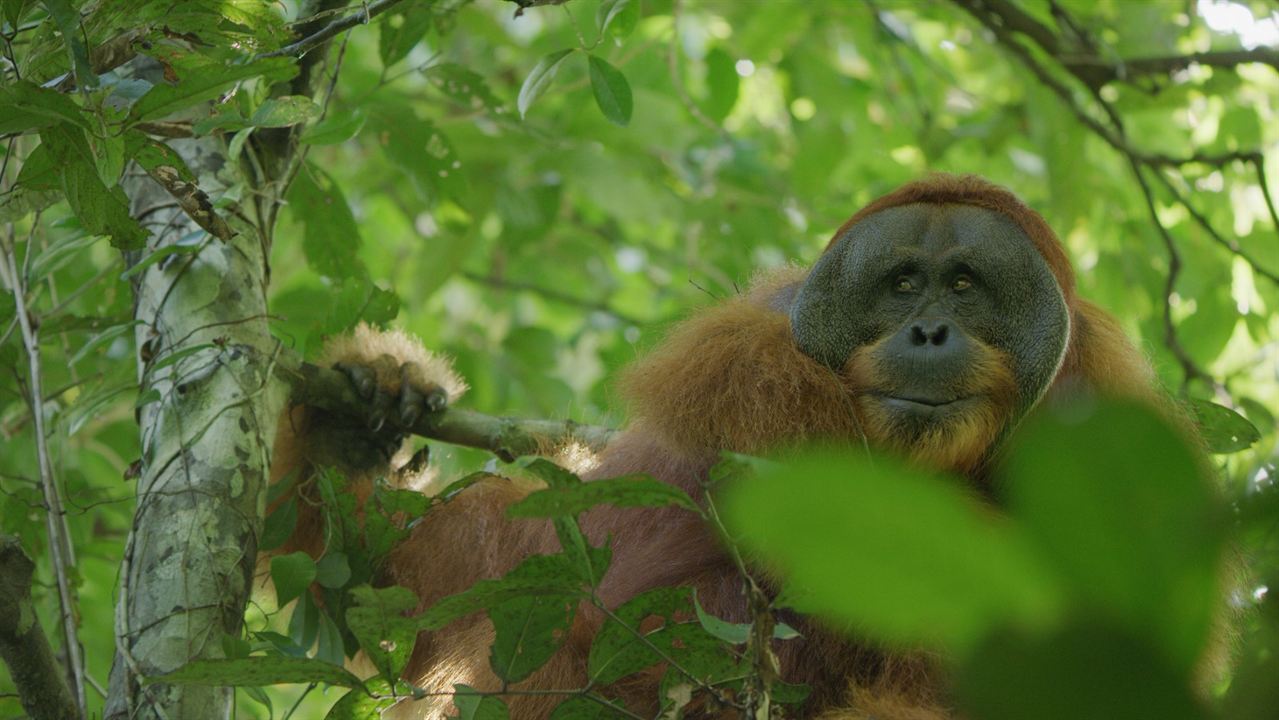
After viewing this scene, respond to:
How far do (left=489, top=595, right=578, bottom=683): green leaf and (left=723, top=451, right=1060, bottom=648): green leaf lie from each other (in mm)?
1463

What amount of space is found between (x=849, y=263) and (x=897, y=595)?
2819mm

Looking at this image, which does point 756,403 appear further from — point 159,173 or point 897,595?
point 897,595

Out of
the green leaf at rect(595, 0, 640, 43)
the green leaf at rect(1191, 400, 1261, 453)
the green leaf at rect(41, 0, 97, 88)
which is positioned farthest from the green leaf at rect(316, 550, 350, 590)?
the green leaf at rect(1191, 400, 1261, 453)

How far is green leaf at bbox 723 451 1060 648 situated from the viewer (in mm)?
845

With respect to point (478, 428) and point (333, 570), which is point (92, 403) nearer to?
point (333, 570)

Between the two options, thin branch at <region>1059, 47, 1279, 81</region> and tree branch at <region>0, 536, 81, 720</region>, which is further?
thin branch at <region>1059, 47, 1279, 81</region>

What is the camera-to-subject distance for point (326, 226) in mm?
4336

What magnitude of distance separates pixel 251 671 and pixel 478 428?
2.33m

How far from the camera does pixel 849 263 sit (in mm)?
3613

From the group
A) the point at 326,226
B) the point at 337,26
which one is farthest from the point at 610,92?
the point at 326,226

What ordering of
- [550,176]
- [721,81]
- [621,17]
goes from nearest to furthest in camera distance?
[621,17] < [721,81] < [550,176]

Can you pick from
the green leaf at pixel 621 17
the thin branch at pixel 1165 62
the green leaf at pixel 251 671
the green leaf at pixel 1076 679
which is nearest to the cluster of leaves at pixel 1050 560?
the green leaf at pixel 1076 679

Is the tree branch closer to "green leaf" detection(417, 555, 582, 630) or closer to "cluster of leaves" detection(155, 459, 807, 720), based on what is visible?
"cluster of leaves" detection(155, 459, 807, 720)

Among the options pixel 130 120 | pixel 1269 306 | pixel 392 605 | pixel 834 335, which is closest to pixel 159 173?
pixel 130 120
